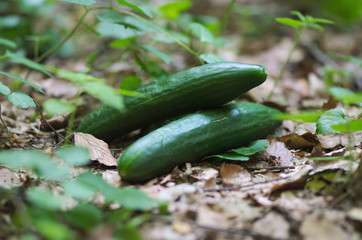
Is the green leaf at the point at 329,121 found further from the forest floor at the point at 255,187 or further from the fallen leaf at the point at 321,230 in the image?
the fallen leaf at the point at 321,230

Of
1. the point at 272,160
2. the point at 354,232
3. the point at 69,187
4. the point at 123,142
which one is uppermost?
the point at 69,187

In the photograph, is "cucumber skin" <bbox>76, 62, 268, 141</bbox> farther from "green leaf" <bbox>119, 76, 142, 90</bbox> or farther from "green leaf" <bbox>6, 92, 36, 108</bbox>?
"green leaf" <bbox>6, 92, 36, 108</bbox>

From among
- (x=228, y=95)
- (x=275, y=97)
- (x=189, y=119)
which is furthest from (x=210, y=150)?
(x=275, y=97)

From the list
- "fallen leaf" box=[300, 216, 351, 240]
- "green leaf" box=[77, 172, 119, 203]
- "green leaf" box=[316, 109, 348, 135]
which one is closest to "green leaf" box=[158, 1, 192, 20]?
"green leaf" box=[316, 109, 348, 135]

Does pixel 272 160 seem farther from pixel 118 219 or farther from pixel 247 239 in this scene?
pixel 118 219

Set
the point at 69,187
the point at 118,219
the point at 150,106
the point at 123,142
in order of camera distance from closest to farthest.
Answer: the point at 69,187, the point at 118,219, the point at 150,106, the point at 123,142

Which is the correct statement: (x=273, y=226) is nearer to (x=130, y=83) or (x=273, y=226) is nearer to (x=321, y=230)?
(x=321, y=230)

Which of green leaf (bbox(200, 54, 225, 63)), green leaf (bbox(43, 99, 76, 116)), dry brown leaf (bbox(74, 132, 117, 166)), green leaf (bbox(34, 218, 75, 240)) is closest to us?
green leaf (bbox(34, 218, 75, 240))
